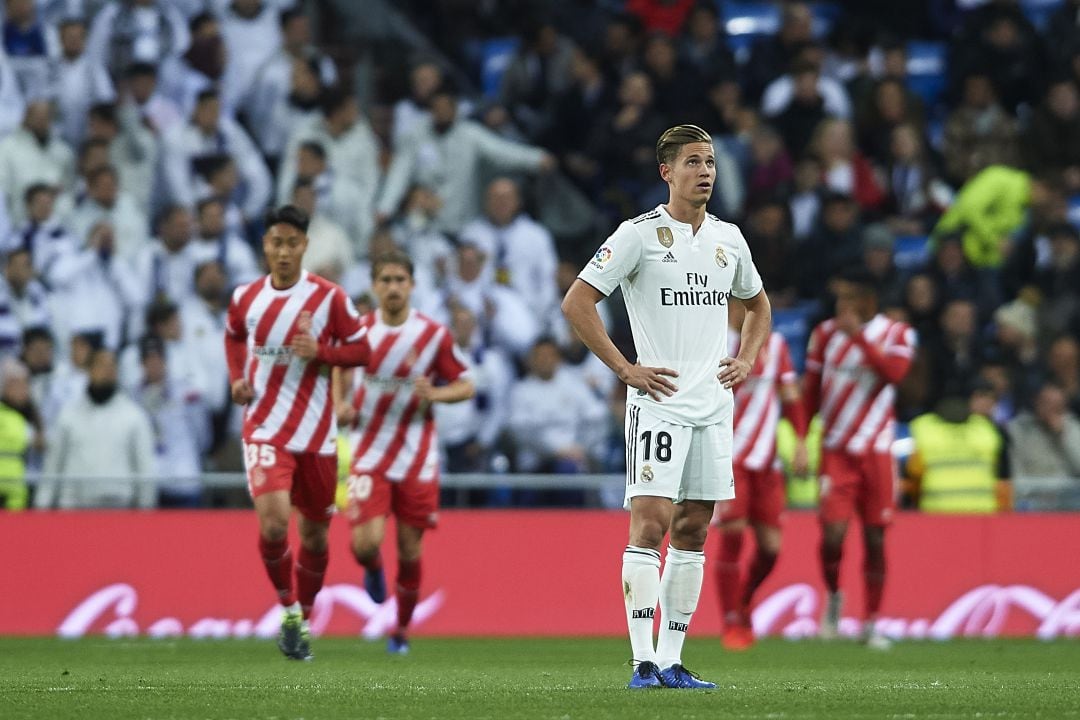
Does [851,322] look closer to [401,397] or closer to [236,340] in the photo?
[401,397]

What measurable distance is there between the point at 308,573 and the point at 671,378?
4.38 meters

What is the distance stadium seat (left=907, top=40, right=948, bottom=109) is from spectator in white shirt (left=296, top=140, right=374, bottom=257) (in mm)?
6942

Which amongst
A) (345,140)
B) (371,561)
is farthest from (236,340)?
(345,140)

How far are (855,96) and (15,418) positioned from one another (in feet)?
30.9

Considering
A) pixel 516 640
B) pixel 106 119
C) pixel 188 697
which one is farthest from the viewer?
pixel 106 119

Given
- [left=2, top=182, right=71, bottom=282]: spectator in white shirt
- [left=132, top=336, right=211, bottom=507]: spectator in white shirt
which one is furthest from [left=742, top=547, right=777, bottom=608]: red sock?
[left=2, top=182, right=71, bottom=282]: spectator in white shirt

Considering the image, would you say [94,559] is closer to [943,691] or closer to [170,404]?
[170,404]

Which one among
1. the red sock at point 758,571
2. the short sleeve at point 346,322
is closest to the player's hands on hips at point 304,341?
the short sleeve at point 346,322

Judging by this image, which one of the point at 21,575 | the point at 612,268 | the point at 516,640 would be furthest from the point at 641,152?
the point at 612,268

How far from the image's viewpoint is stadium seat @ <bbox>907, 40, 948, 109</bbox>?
22.5 metres

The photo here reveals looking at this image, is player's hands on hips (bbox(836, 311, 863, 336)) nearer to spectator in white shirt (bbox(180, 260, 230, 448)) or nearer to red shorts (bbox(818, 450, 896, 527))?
red shorts (bbox(818, 450, 896, 527))

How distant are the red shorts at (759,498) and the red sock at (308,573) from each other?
3.18 metres

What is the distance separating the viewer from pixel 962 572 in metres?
16.6

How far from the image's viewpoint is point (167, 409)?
16703 millimetres
